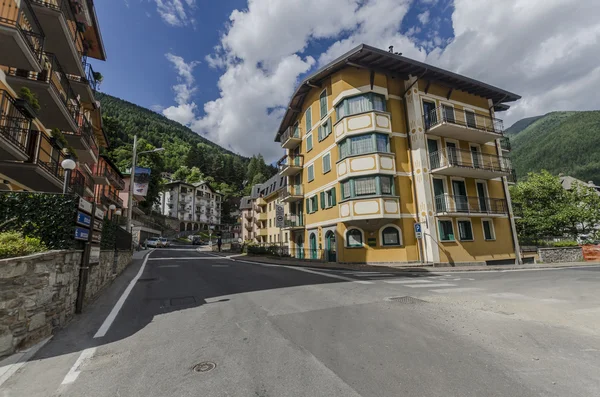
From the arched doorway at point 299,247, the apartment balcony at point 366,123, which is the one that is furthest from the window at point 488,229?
the arched doorway at point 299,247

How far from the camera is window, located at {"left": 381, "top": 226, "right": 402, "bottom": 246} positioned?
63.4 feet

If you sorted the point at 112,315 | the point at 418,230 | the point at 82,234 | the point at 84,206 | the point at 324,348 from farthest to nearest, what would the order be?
the point at 418,230
the point at 84,206
the point at 82,234
the point at 112,315
the point at 324,348

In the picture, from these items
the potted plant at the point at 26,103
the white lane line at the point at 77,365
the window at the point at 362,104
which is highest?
the window at the point at 362,104

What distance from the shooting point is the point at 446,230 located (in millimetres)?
19766

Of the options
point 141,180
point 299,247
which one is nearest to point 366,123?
point 299,247

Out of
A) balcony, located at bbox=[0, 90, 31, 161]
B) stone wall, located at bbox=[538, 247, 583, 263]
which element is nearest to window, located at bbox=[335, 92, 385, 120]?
balcony, located at bbox=[0, 90, 31, 161]

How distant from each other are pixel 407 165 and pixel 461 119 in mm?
6757

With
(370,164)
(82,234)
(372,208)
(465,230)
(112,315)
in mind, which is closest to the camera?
(112,315)

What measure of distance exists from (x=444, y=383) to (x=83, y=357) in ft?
17.2

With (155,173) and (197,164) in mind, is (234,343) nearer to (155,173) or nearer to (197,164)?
(155,173)

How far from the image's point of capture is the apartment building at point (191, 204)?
84.2 m

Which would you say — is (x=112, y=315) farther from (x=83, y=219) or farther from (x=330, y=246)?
(x=330, y=246)

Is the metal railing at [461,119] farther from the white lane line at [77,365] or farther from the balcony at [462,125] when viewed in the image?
the white lane line at [77,365]

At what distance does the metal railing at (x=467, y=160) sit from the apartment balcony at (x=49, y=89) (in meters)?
21.6
